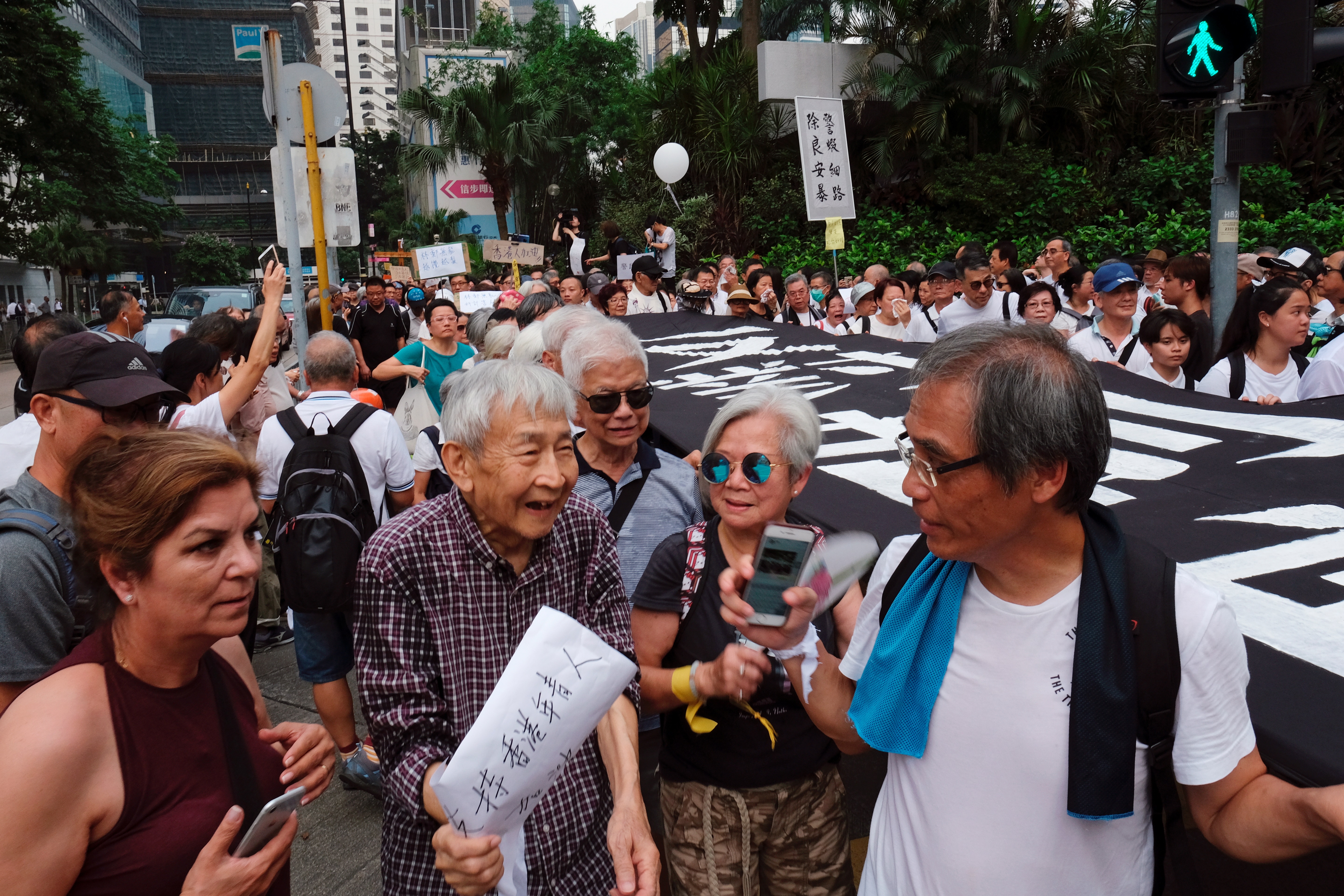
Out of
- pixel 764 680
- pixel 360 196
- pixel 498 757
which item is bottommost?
pixel 764 680

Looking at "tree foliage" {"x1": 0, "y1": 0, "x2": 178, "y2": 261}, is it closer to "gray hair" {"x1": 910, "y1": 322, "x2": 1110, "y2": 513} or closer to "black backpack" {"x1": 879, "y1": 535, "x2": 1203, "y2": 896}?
"gray hair" {"x1": 910, "y1": 322, "x2": 1110, "y2": 513}

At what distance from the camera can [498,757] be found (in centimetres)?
152

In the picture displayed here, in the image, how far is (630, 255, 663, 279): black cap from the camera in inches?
355

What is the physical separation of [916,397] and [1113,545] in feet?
1.30

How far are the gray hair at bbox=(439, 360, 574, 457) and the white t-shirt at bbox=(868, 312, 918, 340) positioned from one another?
599 centimetres

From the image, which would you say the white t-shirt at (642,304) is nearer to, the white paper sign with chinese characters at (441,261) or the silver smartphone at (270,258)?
the silver smartphone at (270,258)

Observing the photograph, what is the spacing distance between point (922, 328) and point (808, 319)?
1240mm

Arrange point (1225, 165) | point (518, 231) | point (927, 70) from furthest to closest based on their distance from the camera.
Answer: point (518, 231) < point (927, 70) < point (1225, 165)

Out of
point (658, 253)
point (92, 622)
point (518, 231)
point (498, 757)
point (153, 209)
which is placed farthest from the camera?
point (153, 209)

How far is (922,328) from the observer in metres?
7.57

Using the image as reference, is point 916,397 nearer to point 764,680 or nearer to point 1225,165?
point 764,680

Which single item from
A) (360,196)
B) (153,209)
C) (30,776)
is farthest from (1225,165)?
(360,196)

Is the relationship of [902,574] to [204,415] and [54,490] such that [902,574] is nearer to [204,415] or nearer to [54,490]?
[54,490]

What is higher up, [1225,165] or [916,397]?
[1225,165]
